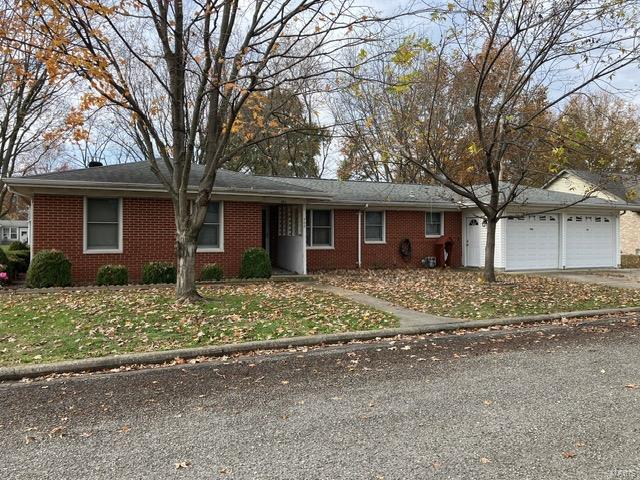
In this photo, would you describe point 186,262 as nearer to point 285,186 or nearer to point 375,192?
point 285,186

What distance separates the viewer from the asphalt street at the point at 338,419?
10.5ft

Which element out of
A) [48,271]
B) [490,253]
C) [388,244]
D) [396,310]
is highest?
[388,244]

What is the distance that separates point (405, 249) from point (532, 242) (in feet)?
16.0

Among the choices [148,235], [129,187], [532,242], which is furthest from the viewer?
[532,242]

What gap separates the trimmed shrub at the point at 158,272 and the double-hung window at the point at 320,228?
5408 millimetres

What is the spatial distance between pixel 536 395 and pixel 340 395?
1888 millimetres

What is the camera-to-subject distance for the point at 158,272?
1237 cm

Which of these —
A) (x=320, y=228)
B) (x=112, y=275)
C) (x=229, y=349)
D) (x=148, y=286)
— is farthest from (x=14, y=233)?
(x=229, y=349)

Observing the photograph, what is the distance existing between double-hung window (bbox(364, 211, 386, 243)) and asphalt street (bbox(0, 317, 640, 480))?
1142 cm

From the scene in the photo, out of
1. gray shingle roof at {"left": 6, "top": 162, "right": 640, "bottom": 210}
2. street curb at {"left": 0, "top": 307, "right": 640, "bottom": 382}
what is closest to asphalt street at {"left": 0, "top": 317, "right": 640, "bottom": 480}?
street curb at {"left": 0, "top": 307, "right": 640, "bottom": 382}

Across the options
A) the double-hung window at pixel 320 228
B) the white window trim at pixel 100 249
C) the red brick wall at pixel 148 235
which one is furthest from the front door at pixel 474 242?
the white window trim at pixel 100 249

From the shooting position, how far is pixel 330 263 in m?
16.9

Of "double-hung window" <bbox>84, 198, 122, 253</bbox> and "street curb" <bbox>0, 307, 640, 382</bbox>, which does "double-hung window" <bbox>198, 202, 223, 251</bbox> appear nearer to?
"double-hung window" <bbox>84, 198, 122, 253</bbox>

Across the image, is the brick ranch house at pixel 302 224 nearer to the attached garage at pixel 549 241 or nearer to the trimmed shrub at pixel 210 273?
the attached garage at pixel 549 241
